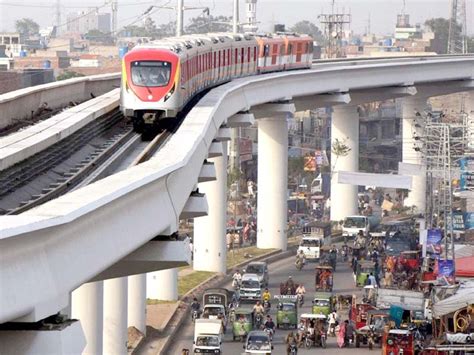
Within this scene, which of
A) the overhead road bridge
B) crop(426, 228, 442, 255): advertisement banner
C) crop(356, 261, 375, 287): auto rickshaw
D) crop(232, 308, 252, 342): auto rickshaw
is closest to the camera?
the overhead road bridge

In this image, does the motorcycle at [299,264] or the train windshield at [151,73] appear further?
the motorcycle at [299,264]

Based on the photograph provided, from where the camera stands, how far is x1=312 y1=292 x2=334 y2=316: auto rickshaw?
45.5 metres

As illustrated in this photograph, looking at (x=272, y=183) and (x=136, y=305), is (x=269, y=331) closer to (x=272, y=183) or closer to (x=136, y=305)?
(x=136, y=305)

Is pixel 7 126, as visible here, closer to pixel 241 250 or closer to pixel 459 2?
pixel 241 250

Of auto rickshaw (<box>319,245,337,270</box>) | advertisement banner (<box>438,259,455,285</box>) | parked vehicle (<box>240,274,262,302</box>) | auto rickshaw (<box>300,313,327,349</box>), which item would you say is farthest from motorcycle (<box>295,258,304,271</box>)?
auto rickshaw (<box>300,313,327,349</box>)

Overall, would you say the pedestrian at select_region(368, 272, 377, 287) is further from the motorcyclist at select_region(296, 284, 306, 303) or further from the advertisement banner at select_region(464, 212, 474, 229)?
the advertisement banner at select_region(464, 212, 474, 229)

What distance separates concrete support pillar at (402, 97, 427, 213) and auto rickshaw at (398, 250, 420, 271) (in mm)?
24111

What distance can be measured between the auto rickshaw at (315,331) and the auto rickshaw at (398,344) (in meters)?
3.25

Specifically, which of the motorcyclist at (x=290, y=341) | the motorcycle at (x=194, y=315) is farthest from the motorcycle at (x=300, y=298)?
the motorcyclist at (x=290, y=341)

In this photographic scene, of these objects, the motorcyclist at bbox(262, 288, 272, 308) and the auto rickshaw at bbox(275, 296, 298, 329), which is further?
the motorcyclist at bbox(262, 288, 272, 308)

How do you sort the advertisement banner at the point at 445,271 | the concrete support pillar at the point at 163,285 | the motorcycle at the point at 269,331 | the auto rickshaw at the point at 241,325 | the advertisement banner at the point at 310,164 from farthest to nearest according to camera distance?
the advertisement banner at the point at 310,164 → the concrete support pillar at the point at 163,285 → the advertisement banner at the point at 445,271 → the auto rickshaw at the point at 241,325 → the motorcycle at the point at 269,331

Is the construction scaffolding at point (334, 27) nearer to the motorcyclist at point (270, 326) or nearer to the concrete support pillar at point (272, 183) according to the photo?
the concrete support pillar at point (272, 183)

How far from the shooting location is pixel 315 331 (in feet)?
138

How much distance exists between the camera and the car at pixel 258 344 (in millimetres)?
39062
